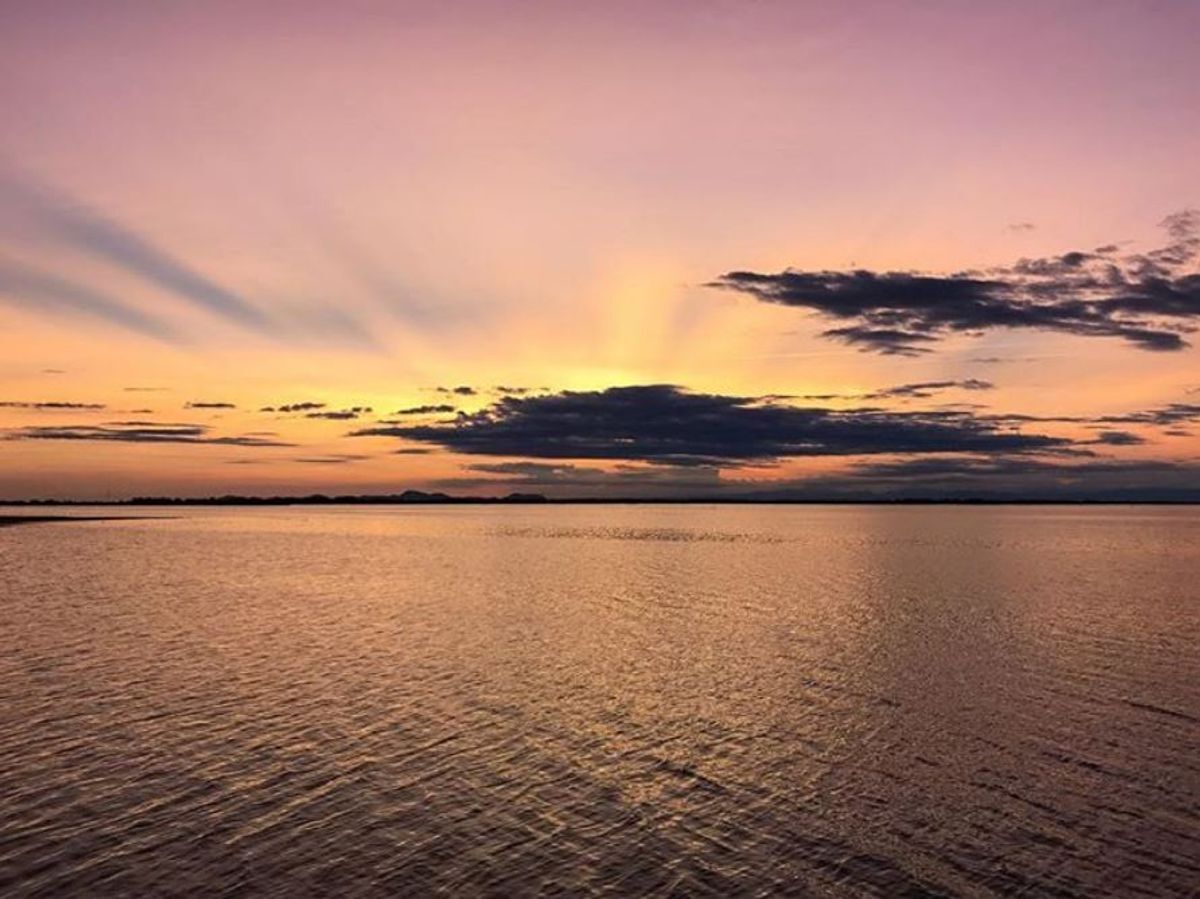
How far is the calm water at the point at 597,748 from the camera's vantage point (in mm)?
20312

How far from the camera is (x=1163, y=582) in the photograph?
8169 centimetres

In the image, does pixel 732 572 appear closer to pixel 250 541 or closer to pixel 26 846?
pixel 26 846

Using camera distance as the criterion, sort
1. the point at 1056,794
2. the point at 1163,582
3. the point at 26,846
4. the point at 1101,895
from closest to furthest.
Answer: the point at 1101,895 → the point at 26,846 → the point at 1056,794 → the point at 1163,582

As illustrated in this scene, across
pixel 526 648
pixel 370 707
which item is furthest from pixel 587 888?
pixel 526 648

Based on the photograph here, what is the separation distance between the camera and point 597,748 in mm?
29531

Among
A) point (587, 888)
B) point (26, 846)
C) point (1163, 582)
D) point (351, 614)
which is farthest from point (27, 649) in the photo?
point (1163, 582)

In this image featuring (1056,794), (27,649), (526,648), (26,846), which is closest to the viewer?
(26,846)

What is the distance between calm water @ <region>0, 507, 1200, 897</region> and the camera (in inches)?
800

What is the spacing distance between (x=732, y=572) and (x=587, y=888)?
77.6m

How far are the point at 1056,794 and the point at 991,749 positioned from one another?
4.80 m

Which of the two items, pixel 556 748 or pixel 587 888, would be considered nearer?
pixel 587 888

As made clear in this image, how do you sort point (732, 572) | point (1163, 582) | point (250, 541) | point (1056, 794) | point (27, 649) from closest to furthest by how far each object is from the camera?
1. point (1056, 794)
2. point (27, 649)
3. point (1163, 582)
4. point (732, 572)
5. point (250, 541)

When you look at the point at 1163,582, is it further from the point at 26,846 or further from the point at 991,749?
the point at 26,846

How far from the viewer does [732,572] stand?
95.2 m
